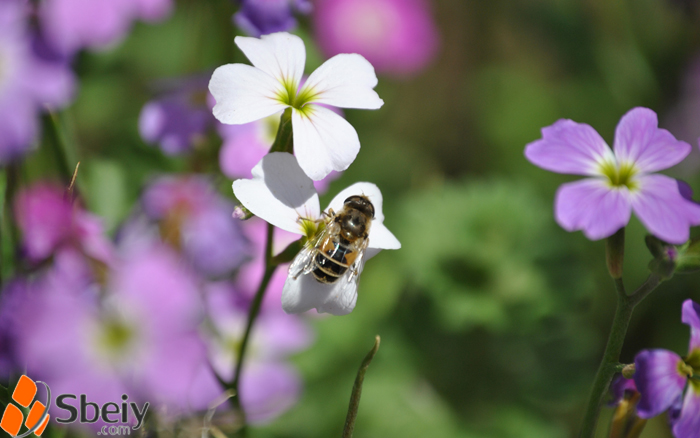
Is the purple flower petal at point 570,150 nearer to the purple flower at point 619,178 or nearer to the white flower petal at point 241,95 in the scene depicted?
the purple flower at point 619,178

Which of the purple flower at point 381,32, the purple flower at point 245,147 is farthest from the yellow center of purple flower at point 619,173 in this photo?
the purple flower at point 381,32

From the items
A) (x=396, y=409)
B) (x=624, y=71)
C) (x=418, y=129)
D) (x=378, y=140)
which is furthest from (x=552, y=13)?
(x=396, y=409)

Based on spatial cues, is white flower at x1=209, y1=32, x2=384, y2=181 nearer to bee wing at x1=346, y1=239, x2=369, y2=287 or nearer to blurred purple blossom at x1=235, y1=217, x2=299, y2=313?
bee wing at x1=346, y1=239, x2=369, y2=287

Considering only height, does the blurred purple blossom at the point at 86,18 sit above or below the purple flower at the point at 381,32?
below

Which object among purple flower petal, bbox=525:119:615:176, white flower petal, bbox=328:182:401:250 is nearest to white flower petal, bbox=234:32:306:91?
white flower petal, bbox=328:182:401:250

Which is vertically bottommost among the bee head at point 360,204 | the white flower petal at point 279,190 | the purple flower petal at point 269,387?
the purple flower petal at point 269,387

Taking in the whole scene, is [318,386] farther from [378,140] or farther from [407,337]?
[378,140]
